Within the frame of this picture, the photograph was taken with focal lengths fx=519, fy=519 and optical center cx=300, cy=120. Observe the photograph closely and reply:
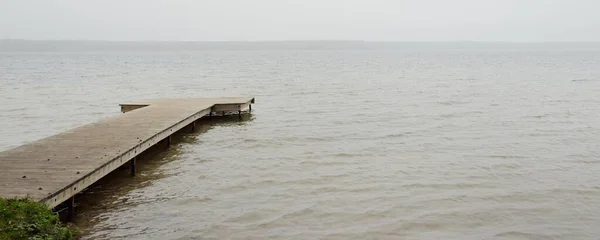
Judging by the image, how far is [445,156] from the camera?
38.6ft

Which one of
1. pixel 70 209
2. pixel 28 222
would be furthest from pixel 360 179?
pixel 28 222

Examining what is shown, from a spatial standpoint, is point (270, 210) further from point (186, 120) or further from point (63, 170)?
point (186, 120)

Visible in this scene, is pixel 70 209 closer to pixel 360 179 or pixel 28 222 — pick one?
pixel 28 222

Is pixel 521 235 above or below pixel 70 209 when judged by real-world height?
below

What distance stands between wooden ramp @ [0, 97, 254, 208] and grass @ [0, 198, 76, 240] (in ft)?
0.92

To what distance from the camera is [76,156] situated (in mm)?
8664

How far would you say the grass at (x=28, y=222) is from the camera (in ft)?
18.1

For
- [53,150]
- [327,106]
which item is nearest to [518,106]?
[327,106]

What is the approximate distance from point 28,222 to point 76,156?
10.2ft

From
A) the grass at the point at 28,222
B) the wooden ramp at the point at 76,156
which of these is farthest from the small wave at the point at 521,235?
the wooden ramp at the point at 76,156

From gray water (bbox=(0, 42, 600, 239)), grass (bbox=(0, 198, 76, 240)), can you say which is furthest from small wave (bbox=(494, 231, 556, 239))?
grass (bbox=(0, 198, 76, 240))

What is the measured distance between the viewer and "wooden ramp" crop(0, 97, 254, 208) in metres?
6.83

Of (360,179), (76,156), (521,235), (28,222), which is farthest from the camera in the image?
(360,179)

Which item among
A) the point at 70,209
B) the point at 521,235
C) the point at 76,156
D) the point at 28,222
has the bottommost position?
the point at 521,235
